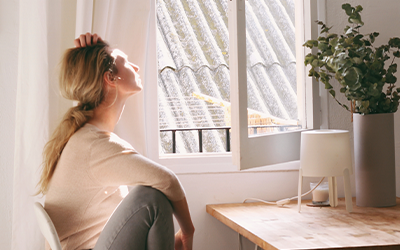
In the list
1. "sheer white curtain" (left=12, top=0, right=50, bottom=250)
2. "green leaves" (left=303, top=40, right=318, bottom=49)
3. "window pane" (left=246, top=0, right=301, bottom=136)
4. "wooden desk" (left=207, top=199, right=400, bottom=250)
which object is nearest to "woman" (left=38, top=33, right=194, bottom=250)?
"wooden desk" (left=207, top=199, right=400, bottom=250)

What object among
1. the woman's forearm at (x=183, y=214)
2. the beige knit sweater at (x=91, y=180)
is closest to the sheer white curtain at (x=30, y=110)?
the beige knit sweater at (x=91, y=180)

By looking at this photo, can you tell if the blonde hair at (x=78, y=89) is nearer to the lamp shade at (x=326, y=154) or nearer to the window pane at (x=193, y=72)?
the lamp shade at (x=326, y=154)

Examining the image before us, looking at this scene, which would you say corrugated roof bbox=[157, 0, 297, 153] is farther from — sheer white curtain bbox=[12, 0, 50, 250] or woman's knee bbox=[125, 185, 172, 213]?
woman's knee bbox=[125, 185, 172, 213]

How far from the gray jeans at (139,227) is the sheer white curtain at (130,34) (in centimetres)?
74

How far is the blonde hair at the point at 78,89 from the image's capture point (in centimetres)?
120

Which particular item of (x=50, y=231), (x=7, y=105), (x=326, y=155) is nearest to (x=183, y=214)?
(x=50, y=231)

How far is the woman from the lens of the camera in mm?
1030

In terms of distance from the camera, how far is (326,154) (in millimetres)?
1494

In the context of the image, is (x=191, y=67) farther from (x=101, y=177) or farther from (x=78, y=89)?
(x=101, y=177)

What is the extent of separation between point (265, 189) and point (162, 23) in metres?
1.20

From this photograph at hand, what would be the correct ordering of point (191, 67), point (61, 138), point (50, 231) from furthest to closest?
1. point (191, 67)
2. point (61, 138)
3. point (50, 231)

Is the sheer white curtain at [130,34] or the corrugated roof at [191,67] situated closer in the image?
the sheer white curtain at [130,34]

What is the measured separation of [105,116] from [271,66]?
79cm

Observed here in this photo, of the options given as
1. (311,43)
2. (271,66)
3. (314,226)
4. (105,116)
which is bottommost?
(314,226)
